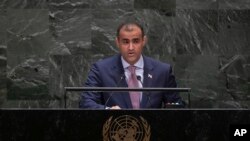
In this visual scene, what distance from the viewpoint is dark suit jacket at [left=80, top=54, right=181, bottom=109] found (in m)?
4.11

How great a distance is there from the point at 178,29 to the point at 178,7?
0.69ft

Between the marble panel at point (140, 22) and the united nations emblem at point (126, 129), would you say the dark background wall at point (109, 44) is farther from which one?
the united nations emblem at point (126, 129)

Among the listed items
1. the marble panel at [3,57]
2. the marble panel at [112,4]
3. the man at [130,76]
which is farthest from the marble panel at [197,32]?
the man at [130,76]

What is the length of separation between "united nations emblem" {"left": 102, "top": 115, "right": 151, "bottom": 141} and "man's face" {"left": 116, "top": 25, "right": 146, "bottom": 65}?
1.23 meters

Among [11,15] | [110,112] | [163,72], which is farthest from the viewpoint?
[11,15]

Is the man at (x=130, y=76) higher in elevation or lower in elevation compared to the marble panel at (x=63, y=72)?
lower

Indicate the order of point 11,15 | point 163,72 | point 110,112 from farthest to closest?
1. point 11,15
2. point 163,72
3. point 110,112

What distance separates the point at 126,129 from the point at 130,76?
3.77ft

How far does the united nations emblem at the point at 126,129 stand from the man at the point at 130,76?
3.12 feet

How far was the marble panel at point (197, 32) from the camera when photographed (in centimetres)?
621

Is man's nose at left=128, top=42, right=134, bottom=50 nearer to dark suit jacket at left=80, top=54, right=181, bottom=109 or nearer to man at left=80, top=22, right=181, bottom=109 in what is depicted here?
man at left=80, top=22, right=181, bottom=109

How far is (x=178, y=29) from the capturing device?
244 inches

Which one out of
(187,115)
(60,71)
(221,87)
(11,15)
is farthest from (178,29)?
(187,115)

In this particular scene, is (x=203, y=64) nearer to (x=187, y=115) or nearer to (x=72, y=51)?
(x=72, y=51)
